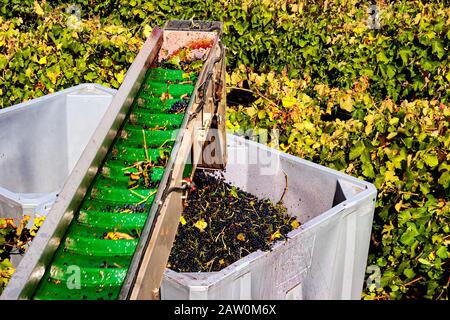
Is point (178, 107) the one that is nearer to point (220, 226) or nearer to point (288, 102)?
point (220, 226)

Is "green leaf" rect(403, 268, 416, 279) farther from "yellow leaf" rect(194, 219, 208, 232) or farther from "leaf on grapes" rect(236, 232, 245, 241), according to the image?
"yellow leaf" rect(194, 219, 208, 232)

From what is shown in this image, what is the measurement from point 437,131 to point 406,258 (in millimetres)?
1203

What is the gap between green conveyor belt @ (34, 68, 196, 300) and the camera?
3.98 meters

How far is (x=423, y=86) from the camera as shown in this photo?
8.35 meters

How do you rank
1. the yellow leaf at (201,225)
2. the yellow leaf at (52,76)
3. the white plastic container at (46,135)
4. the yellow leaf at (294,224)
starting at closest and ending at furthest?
1. the yellow leaf at (201,225)
2. the yellow leaf at (294,224)
3. the white plastic container at (46,135)
4. the yellow leaf at (52,76)

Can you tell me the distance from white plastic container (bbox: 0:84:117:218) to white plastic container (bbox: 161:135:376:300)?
218 cm

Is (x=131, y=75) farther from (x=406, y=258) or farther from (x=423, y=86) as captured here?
(x=423, y=86)

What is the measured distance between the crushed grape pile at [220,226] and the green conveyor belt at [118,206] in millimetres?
1001

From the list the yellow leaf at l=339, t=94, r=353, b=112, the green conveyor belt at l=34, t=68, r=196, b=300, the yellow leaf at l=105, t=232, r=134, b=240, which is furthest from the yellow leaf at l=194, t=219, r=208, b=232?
the yellow leaf at l=339, t=94, r=353, b=112

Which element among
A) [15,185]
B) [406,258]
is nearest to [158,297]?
[406,258]

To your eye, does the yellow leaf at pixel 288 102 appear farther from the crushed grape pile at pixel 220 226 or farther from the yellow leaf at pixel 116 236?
the yellow leaf at pixel 116 236

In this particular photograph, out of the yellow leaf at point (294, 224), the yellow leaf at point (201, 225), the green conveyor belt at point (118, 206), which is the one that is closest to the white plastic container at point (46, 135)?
the yellow leaf at point (201, 225)

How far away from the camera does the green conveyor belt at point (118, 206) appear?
3.98m

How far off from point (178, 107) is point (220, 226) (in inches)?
48.9
